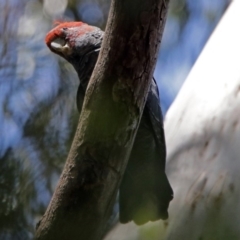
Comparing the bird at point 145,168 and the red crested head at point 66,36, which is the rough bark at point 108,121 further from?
the red crested head at point 66,36

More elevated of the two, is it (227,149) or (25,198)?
(227,149)

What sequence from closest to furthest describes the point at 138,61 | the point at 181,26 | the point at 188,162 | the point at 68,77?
1. the point at 138,61
2. the point at 188,162
3. the point at 68,77
4. the point at 181,26

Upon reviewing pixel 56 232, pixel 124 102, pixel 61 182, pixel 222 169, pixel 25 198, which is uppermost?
pixel 124 102

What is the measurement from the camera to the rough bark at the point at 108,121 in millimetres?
1135

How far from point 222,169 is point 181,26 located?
1492 mm

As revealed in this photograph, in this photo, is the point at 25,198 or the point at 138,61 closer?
the point at 138,61

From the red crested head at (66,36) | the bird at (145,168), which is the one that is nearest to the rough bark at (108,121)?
the bird at (145,168)

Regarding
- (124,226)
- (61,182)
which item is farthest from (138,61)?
(124,226)

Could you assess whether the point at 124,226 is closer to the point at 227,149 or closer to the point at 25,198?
the point at 227,149

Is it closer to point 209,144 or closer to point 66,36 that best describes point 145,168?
point 209,144

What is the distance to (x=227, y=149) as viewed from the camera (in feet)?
4.79

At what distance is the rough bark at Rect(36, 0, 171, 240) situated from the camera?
1135 millimetres

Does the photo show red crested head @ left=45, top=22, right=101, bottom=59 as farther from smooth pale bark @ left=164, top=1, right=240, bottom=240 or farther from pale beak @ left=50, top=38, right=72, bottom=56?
smooth pale bark @ left=164, top=1, right=240, bottom=240

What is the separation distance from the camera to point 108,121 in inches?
47.5
